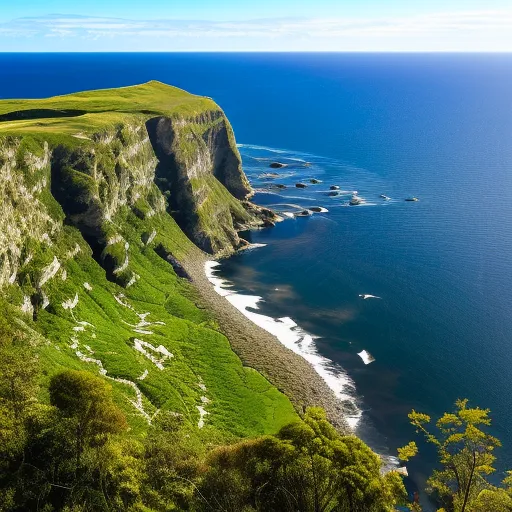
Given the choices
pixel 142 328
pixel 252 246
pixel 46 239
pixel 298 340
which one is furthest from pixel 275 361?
pixel 252 246

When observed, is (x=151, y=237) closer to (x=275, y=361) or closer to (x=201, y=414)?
(x=275, y=361)

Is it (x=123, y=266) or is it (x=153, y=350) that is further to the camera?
(x=123, y=266)

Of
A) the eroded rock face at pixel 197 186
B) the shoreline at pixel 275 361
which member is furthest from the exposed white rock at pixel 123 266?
the eroded rock face at pixel 197 186

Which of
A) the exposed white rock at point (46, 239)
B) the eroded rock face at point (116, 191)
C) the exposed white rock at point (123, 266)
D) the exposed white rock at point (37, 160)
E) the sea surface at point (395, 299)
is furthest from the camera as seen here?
the exposed white rock at point (123, 266)

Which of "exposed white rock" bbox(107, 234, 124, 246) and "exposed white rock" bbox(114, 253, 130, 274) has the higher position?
"exposed white rock" bbox(107, 234, 124, 246)

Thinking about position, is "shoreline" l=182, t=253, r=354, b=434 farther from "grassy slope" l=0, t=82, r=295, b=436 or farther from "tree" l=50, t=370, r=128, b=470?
"tree" l=50, t=370, r=128, b=470

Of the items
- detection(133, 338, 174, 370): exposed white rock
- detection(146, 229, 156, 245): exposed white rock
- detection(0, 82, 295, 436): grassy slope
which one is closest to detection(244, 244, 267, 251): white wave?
detection(0, 82, 295, 436): grassy slope

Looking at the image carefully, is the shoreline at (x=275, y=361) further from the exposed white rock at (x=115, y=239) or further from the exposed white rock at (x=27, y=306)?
the exposed white rock at (x=27, y=306)
